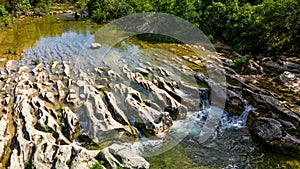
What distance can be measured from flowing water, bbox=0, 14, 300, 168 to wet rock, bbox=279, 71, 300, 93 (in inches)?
244

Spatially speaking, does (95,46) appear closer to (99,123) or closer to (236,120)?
(99,123)

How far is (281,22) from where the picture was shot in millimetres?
24875

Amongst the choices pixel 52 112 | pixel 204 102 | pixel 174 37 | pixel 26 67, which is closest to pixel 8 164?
pixel 52 112

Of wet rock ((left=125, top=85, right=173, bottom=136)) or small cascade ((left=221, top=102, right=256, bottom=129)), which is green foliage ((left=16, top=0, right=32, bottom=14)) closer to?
wet rock ((left=125, top=85, right=173, bottom=136))

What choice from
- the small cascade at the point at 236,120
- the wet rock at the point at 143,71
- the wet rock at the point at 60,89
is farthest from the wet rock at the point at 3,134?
the small cascade at the point at 236,120

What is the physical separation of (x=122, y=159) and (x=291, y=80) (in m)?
18.7

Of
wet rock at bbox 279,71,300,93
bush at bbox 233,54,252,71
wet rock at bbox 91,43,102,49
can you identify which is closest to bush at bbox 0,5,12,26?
wet rock at bbox 91,43,102,49

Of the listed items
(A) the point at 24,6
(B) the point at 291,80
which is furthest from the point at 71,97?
(A) the point at 24,6

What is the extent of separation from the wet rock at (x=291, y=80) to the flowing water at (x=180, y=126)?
20.3 ft

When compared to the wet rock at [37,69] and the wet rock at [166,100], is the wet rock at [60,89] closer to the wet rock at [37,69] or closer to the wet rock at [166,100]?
the wet rock at [37,69]

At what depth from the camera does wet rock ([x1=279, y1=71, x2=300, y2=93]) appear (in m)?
23.3

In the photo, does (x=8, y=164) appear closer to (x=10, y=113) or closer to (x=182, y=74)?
(x=10, y=113)

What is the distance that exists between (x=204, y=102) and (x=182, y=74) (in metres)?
5.80

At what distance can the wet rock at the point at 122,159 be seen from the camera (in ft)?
44.3
